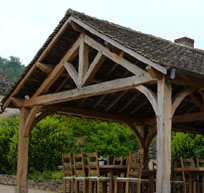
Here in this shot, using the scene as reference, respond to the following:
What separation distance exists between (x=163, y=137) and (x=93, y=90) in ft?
8.28

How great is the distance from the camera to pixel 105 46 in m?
9.67

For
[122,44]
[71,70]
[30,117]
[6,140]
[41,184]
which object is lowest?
[41,184]

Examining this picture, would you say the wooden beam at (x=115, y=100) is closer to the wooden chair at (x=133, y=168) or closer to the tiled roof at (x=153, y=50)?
the tiled roof at (x=153, y=50)

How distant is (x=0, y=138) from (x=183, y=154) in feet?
27.5

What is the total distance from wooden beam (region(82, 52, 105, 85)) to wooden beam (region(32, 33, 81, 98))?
0.90m

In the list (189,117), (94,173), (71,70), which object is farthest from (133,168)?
(189,117)

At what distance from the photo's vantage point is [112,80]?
984 cm

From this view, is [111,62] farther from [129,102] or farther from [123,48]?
[129,102]

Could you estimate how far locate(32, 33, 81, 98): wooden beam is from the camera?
1056cm

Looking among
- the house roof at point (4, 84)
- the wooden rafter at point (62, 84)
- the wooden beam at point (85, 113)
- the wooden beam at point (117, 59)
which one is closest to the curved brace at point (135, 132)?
the wooden beam at point (85, 113)

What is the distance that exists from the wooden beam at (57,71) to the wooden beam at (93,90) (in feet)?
0.71

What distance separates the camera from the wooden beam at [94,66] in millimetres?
9602

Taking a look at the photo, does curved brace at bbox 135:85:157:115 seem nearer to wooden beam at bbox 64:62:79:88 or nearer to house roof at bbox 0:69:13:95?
wooden beam at bbox 64:62:79:88

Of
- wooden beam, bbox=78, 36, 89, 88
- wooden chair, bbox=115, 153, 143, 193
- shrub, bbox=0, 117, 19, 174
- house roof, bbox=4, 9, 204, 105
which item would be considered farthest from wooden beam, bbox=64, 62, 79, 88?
shrub, bbox=0, 117, 19, 174
